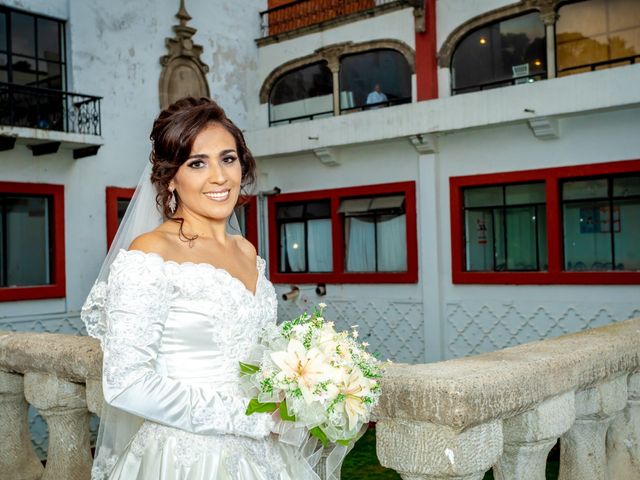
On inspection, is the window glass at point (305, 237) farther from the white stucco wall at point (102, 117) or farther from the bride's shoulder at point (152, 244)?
the bride's shoulder at point (152, 244)

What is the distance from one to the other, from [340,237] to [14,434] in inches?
406

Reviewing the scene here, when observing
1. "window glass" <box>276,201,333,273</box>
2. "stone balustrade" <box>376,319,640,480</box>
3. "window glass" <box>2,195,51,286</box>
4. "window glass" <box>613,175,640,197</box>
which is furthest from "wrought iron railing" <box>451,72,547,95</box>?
"stone balustrade" <box>376,319,640,480</box>

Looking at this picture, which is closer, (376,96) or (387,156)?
(387,156)

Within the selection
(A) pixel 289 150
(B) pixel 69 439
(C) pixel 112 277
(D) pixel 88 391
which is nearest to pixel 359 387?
(C) pixel 112 277

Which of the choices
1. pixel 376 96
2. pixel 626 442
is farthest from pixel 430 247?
pixel 626 442

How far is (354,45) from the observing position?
12.9 metres

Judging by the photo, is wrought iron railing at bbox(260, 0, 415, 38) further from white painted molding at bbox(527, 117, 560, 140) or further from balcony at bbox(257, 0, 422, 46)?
white painted molding at bbox(527, 117, 560, 140)

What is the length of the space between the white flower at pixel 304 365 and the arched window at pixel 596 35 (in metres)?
10.1

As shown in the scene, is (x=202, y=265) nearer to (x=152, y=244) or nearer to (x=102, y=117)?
(x=152, y=244)

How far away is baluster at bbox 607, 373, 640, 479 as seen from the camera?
2.68 m

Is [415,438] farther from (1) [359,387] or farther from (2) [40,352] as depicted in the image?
(2) [40,352]

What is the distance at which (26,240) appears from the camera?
1050 centimetres

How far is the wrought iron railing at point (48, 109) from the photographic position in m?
10.1

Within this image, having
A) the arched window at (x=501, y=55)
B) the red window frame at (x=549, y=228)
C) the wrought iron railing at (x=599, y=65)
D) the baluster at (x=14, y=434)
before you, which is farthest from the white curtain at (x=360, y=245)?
the baluster at (x=14, y=434)
